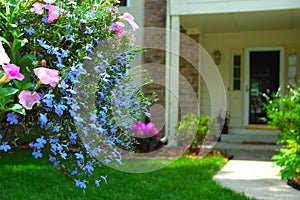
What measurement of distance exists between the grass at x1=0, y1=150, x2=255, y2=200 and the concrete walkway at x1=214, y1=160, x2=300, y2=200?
20cm

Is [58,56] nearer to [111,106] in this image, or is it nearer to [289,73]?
[111,106]

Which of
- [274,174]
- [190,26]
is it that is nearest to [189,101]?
[190,26]

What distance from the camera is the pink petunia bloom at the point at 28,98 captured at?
55.2 inches

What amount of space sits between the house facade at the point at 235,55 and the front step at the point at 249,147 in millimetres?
383

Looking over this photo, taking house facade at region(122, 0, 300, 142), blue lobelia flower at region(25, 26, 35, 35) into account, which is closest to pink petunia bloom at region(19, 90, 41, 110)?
blue lobelia flower at region(25, 26, 35, 35)

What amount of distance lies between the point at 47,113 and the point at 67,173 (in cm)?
33

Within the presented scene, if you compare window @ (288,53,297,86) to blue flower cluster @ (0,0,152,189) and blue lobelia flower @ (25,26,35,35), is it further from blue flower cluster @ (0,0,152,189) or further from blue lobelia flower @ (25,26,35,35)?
blue lobelia flower @ (25,26,35,35)

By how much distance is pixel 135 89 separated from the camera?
1.97m

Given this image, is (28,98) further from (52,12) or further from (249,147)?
(249,147)

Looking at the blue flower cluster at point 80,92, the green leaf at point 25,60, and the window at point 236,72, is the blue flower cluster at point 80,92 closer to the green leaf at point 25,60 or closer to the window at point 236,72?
the green leaf at point 25,60

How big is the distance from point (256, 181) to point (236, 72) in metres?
5.12

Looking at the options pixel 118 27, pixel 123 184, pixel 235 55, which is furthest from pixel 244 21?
pixel 118 27

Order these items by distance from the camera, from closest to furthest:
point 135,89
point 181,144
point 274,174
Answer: point 135,89, point 274,174, point 181,144

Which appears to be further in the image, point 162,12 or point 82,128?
point 162,12
